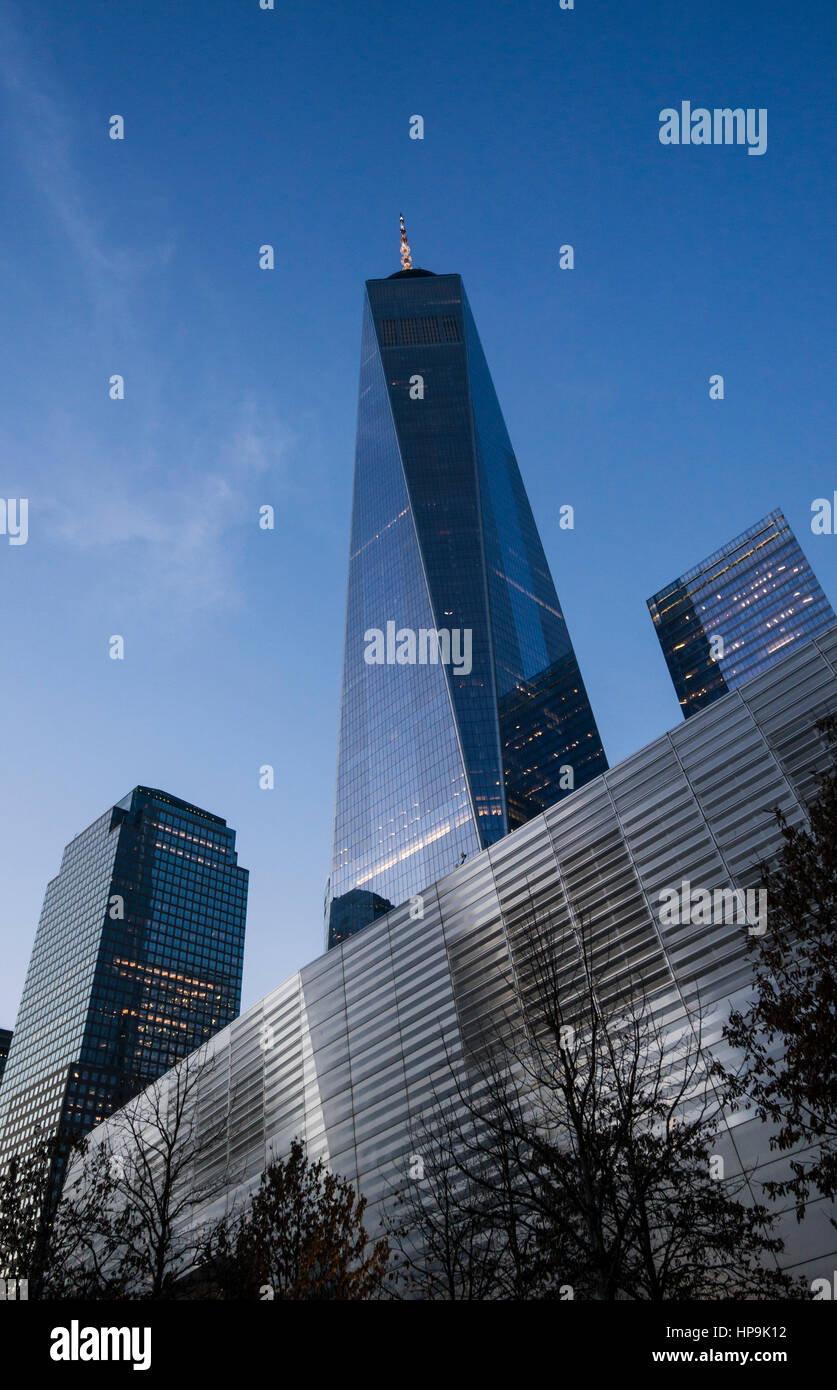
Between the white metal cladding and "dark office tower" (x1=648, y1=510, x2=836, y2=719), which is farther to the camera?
"dark office tower" (x1=648, y1=510, x2=836, y2=719)

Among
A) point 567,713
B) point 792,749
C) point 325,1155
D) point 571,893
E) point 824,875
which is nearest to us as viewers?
point 824,875

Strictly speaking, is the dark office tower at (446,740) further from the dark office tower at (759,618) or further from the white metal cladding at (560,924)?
the white metal cladding at (560,924)

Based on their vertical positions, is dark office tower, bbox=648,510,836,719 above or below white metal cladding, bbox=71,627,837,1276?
above

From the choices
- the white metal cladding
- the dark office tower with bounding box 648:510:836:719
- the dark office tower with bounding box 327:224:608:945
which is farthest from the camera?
the dark office tower with bounding box 648:510:836:719

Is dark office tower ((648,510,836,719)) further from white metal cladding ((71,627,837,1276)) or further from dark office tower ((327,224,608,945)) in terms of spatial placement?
white metal cladding ((71,627,837,1276))

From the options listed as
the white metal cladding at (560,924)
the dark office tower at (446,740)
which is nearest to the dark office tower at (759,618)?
the dark office tower at (446,740)

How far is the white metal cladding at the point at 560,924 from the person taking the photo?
3058 centimetres

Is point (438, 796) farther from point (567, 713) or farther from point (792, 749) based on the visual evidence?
point (792, 749)

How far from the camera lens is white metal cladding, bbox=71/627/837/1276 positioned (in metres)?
30.6

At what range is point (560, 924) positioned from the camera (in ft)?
115

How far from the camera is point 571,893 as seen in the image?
117 feet

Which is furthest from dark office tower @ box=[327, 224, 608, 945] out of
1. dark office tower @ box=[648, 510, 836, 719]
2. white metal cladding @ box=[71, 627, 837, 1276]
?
white metal cladding @ box=[71, 627, 837, 1276]
